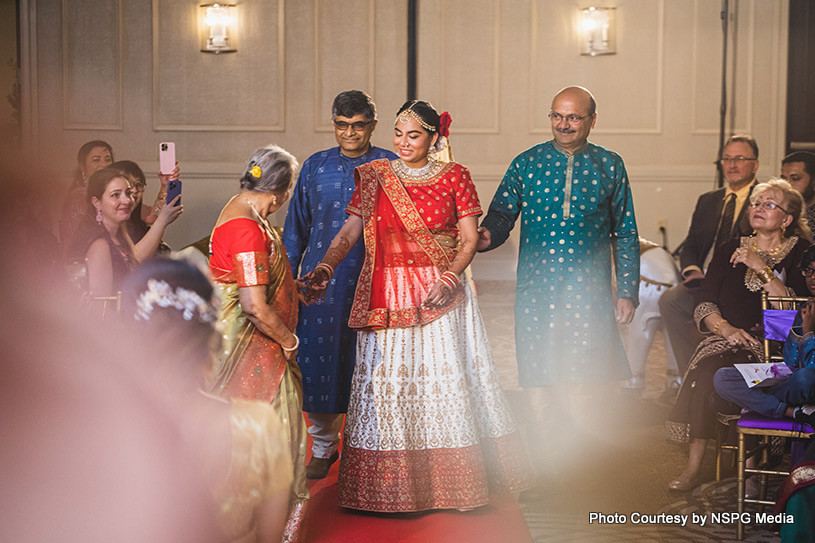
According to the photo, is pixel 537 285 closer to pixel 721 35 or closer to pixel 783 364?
pixel 783 364

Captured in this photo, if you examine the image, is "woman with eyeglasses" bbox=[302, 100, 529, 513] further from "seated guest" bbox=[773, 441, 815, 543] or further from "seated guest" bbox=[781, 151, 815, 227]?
"seated guest" bbox=[781, 151, 815, 227]

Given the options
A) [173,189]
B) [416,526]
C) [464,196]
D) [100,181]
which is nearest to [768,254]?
[464,196]

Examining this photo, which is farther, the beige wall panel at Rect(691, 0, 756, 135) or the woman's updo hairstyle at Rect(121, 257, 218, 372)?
the beige wall panel at Rect(691, 0, 756, 135)

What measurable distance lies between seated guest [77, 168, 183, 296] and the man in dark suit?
2.76m

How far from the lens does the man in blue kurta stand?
3678 mm

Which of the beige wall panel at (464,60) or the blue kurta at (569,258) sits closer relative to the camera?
the blue kurta at (569,258)

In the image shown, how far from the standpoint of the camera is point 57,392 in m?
1.13

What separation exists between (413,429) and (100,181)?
5.50ft

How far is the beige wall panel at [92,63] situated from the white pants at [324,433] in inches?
193

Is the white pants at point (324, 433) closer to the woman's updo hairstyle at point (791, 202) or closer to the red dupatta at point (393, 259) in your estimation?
the red dupatta at point (393, 259)

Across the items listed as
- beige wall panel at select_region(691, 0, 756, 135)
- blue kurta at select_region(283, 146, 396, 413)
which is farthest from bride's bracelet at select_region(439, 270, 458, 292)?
beige wall panel at select_region(691, 0, 756, 135)

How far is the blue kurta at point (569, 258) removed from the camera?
3.68 m

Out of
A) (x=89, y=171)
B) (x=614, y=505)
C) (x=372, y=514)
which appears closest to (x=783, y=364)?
(x=614, y=505)

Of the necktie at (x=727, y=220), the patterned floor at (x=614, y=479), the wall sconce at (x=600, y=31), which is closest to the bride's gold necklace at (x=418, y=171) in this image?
the patterned floor at (x=614, y=479)
